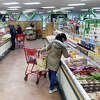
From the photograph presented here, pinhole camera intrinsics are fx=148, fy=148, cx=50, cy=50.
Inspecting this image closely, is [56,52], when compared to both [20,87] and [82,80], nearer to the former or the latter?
[82,80]

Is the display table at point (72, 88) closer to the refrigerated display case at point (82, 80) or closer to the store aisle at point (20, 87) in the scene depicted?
the refrigerated display case at point (82, 80)

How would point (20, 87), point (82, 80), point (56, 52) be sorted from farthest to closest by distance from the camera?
point (20, 87)
point (56, 52)
point (82, 80)

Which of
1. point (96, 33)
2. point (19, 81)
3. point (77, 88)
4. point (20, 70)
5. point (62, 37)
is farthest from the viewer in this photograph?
point (20, 70)

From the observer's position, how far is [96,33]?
250 cm

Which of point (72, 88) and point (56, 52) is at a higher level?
point (56, 52)

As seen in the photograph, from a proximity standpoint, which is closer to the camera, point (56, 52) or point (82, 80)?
point (82, 80)

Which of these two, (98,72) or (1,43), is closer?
(98,72)

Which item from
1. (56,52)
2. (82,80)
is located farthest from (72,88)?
(56,52)

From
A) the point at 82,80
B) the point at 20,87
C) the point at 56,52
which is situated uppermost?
the point at 56,52

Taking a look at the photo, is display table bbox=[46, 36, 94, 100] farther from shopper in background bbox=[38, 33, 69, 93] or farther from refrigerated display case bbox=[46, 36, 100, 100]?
shopper in background bbox=[38, 33, 69, 93]

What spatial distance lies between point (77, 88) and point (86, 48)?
45.7 inches

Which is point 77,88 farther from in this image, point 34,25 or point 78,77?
point 34,25

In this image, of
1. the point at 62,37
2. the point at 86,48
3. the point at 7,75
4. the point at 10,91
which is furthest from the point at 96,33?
the point at 7,75

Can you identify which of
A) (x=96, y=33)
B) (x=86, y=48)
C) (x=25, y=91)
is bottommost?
(x=25, y=91)
